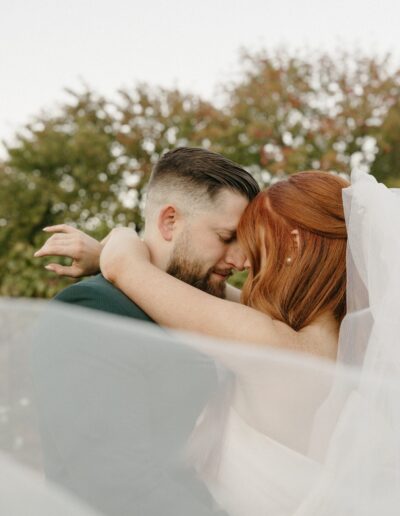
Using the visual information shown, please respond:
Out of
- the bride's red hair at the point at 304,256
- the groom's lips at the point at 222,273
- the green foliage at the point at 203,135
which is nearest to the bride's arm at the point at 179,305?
the bride's red hair at the point at 304,256

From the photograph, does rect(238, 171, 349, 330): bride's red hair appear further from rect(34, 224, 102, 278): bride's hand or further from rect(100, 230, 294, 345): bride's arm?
rect(34, 224, 102, 278): bride's hand

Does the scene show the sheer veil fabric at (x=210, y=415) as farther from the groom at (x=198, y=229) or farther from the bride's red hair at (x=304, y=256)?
the groom at (x=198, y=229)

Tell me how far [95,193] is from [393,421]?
14.0 meters

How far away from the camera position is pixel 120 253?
2.28 metres

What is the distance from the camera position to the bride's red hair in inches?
85.2

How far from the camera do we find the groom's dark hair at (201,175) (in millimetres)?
2588

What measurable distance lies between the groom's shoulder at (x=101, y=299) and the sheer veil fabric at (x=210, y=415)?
0.13 ft

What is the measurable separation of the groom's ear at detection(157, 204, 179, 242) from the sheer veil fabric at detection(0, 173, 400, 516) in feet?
2.04

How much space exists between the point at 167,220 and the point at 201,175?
0.80 ft

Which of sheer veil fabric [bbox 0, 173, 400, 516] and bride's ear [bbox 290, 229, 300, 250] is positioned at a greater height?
bride's ear [bbox 290, 229, 300, 250]

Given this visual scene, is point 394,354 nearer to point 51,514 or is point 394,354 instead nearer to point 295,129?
point 51,514

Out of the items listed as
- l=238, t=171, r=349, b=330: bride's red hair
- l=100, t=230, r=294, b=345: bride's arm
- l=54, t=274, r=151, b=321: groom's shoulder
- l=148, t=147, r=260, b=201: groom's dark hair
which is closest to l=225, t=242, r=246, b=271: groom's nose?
l=148, t=147, r=260, b=201: groom's dark hair

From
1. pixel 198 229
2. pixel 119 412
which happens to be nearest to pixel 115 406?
pixel 119 412

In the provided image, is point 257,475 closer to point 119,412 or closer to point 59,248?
point 119,412
